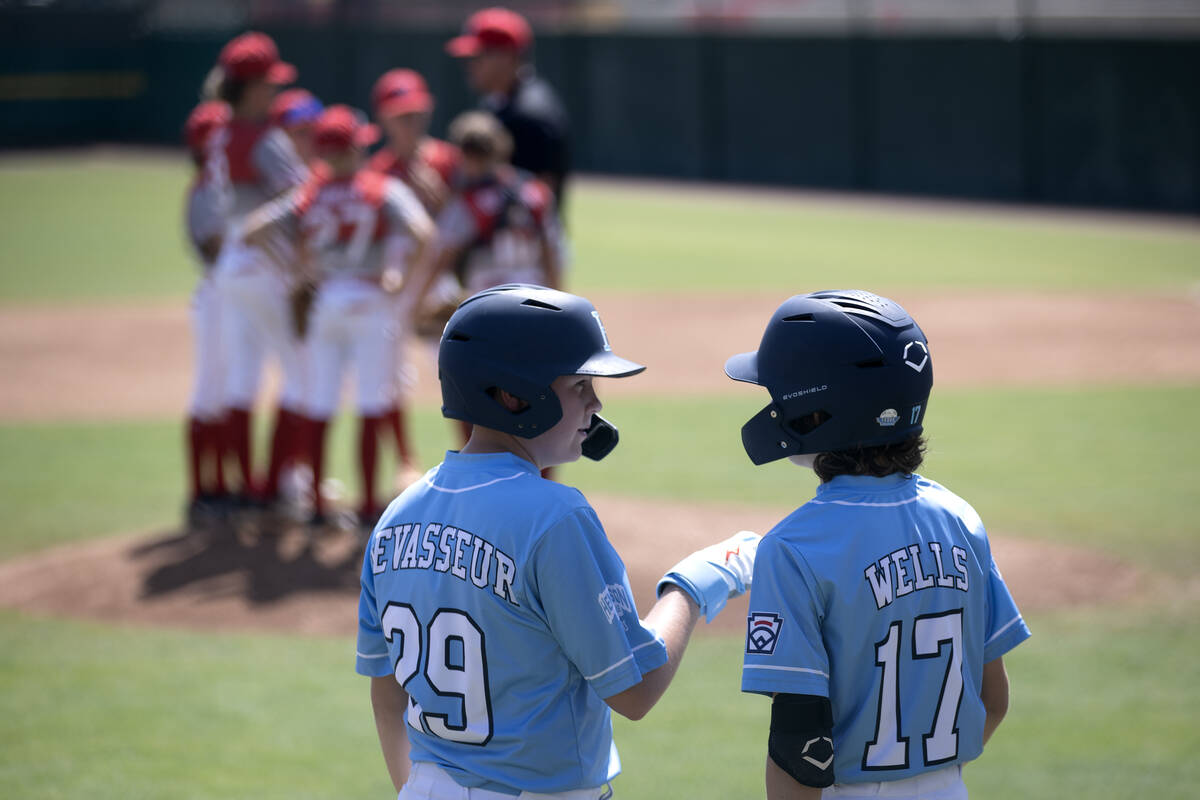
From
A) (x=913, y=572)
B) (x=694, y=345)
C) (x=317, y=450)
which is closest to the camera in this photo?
(x=913, y=572)

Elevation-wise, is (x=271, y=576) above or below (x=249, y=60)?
below

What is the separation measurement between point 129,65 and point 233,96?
2835 centimetres

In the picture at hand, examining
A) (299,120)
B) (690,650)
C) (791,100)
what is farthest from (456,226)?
(791,100)

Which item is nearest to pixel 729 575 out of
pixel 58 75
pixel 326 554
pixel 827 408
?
pixel 827 408

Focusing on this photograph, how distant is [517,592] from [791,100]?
2458 centimetres

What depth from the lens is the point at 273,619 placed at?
605 centimetres

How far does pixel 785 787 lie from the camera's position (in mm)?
2330

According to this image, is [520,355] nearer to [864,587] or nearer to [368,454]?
[864,587]

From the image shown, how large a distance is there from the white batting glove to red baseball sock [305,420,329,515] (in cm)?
447

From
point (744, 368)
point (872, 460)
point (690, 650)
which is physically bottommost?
point (690, 650)

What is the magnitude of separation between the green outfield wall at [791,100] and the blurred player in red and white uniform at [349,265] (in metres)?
18.3

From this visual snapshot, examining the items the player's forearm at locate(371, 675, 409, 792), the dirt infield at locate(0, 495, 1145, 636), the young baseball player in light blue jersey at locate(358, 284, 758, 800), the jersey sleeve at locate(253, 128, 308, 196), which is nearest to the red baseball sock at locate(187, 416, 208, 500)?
the dirt infield at locate(0, 495, 1145, 636)

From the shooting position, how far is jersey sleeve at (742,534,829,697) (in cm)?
229

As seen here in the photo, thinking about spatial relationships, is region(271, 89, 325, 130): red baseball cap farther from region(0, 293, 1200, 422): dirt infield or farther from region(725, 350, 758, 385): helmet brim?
region(725, 350, 758, 385): helmet brim
